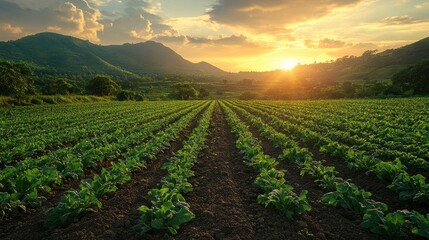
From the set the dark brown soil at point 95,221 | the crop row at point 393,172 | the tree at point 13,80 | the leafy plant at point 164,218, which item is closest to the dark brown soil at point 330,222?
the crop row at point 393,172

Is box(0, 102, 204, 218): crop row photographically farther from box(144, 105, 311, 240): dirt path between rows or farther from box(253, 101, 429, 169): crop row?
box(253, 101, 429, 169): crop row

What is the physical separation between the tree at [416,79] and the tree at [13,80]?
79.0m

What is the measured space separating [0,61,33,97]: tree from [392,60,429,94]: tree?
7897 cm

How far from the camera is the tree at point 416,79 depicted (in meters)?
A: 65.4

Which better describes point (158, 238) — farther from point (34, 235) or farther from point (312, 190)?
point (312, 190)

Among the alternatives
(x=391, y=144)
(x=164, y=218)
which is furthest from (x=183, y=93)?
(x=164, y=218)

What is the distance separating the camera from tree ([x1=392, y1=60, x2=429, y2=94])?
215ft

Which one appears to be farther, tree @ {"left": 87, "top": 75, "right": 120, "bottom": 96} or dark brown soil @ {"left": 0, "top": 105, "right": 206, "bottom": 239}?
tree @ {"left": 87, "top": 75, "right": 120, "bottom": 96}

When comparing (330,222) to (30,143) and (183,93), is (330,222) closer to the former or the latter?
(30,143)

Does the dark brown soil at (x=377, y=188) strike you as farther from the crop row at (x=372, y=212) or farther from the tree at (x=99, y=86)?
the tree at (x=99, y=86)

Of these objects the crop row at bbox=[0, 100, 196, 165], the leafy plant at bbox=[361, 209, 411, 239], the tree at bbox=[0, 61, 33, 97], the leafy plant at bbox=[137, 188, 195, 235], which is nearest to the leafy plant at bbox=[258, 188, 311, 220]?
the leafy plant at bbox=[361, 209, 411, 239]

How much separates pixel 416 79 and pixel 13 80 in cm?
8201

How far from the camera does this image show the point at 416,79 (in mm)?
67062

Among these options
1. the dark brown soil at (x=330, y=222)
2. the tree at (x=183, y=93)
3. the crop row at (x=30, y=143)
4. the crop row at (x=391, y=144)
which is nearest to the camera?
the dark brown soil at (x=330, y=222)
